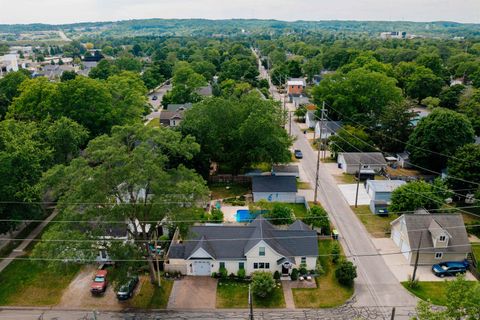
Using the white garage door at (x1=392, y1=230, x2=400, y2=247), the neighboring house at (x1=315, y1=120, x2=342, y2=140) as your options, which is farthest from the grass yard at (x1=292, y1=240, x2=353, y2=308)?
the neighboring house at (x1=315, y1=120, x2=342, y2=140)

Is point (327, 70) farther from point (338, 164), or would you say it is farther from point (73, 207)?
point (73, 207)

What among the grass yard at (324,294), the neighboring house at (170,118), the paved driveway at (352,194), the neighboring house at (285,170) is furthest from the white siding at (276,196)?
the neighboring house at (170,118)

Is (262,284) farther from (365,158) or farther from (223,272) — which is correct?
(365,158)

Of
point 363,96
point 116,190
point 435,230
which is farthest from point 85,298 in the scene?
point 363,96

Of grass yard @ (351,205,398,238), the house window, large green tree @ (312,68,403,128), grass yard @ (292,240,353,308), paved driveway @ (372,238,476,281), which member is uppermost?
large green tree @ (312,68,403,128)

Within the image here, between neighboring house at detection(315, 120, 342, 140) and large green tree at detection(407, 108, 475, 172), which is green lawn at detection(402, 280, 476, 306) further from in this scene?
neighboring house at detection(315, 120, 342, 140)

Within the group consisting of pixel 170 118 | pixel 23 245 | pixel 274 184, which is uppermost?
pixel 170 118
